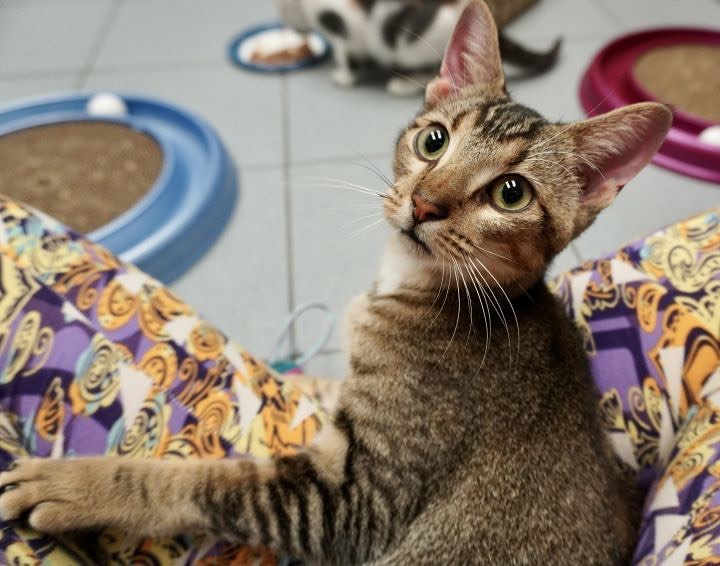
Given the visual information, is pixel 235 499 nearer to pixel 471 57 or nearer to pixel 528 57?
pixel 471 57

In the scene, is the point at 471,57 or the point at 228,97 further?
the point at 228,97

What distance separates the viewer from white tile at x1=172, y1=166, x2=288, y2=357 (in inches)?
60.9

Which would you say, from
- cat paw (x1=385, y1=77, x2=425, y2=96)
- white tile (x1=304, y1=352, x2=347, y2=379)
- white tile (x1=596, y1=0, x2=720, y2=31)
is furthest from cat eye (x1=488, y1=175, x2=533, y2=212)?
white tile (x1=596, y1=0, x2=720, y2=31)

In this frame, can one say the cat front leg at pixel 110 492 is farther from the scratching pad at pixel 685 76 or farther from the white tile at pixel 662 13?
the white tile at pixel 662 13

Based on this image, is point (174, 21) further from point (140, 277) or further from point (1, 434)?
point (1, 434)

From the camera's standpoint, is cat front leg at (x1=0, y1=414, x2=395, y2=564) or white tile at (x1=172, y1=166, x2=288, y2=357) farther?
white tile at (x1=172, y1=166, x2=288, y2=357)

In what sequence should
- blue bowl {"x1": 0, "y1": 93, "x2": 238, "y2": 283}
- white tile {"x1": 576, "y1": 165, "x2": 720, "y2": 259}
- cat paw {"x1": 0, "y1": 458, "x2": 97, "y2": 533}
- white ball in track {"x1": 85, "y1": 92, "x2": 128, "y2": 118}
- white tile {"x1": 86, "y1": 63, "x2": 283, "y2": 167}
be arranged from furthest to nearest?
white tile {"x1": 86, "y1": 63, "x2": 283, "y2": 167} → white ball in track {"x1": 85, "y1": 92, "x2": 128, "y2": 118} → white tile {"x1": 576, "y1": 165, "x2": 720, "y2": 259} → blue bowl {"x1": 0, "y1": 93, "x2": 238, "y2": 283} → cat paw {"x1": 0, "y1": 458, "x2": 97, "y2": 533}

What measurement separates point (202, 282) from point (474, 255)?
104cm

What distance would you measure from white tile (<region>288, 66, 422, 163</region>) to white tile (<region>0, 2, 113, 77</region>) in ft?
3.63

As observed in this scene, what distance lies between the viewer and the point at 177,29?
9.48 feet

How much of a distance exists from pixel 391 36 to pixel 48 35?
6.02 ft

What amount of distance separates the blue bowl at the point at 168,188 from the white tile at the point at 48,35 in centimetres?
67

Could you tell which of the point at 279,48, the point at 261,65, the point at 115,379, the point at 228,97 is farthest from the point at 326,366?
the point at 279,48

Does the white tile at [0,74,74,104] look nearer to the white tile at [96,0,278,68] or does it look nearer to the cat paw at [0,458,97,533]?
the white tile at [96,0,278,68]
